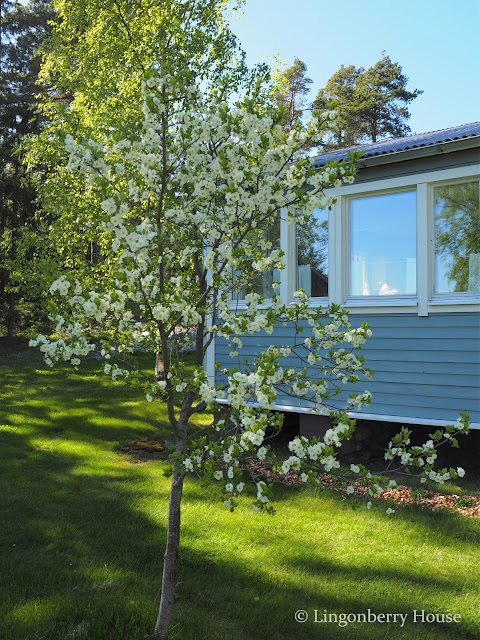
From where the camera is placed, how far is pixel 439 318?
6.36 meters

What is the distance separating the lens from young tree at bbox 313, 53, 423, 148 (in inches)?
1029

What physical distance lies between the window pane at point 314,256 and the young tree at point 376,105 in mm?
20198

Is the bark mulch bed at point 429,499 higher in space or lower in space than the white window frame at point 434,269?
lower

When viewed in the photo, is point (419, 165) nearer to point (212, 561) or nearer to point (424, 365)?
point (424, 365)

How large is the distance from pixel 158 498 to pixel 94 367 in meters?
9.21

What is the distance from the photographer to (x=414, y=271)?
6660 millimetres

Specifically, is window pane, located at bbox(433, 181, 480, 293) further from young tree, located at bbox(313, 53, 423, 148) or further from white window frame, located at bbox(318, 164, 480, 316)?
young tree, located at bbox(313, 53, 423, 148)

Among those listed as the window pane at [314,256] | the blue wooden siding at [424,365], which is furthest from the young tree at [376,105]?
the blue wooden siding at [424,365]

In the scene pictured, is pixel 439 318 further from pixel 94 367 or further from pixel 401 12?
pixel 401 12

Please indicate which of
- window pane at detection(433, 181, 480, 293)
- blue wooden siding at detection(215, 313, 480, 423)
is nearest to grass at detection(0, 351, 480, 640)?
blue wooden siding at detection(215, 313, 480, 423)

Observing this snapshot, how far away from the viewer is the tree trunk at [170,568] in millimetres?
3207

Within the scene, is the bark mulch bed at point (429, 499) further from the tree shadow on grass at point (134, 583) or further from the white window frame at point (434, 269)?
the white window frame at point (434, 269)

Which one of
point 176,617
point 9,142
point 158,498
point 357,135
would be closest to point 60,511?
point 158,498

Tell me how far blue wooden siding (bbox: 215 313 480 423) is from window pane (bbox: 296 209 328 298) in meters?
0.67
